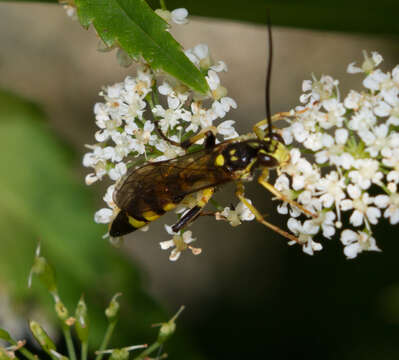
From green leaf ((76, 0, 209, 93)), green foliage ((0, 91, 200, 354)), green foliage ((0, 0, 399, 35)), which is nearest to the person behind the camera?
green leaf ((76, 0, 209, 93))

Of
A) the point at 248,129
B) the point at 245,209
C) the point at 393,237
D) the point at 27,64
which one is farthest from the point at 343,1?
the point at 27,64

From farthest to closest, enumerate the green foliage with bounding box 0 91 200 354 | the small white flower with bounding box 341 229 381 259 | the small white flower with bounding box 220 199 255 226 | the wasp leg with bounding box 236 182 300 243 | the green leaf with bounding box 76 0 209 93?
1. the green foliage with bounding box 0 91 200 354
2. the small white flower with bounding box 220 199 255 226
3. the wasp leg with bounding box 236 182 300 243
4. the small white flower with bounding box 341 229 381 259
5. the green leaf with bounding box 76 0 209 93

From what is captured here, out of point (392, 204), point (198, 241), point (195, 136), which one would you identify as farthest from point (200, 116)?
point (198, 241)

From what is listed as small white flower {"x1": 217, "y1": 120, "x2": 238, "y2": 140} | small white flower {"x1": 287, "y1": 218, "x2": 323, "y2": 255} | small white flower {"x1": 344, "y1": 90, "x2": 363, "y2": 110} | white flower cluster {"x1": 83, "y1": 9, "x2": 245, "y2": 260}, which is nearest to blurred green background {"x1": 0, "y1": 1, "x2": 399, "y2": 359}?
white flower cluster {"x1": 83, "y1": 9, "x2": 245, "y2": 260}

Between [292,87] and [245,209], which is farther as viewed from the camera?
[292,87]

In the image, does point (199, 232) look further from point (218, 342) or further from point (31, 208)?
point (31, 208)

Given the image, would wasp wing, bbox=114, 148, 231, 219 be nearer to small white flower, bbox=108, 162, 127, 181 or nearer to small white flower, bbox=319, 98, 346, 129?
small white flower, bbox=108, 162, 127, 181

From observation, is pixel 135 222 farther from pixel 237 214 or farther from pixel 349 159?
pixel 349 159

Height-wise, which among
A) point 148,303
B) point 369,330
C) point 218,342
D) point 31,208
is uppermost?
point 31,208
